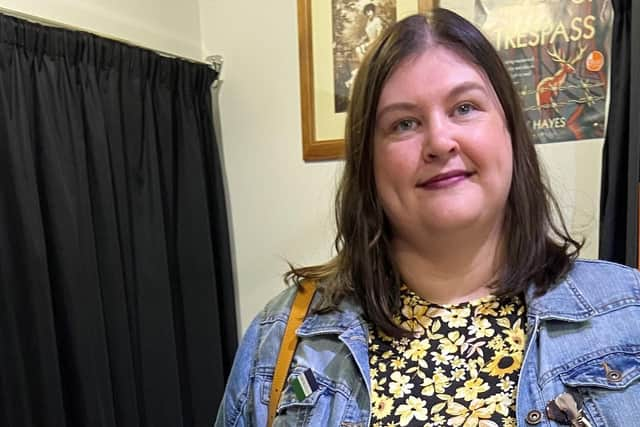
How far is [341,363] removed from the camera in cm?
96

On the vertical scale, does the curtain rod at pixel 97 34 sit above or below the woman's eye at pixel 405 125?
above

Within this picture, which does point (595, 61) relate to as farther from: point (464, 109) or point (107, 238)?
point (107, 238)

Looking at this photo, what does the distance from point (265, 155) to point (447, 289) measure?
1299 mm

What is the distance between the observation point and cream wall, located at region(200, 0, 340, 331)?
2.11 m

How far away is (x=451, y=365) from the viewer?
0.91 m

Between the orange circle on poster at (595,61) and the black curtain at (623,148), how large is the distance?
21 centimetres

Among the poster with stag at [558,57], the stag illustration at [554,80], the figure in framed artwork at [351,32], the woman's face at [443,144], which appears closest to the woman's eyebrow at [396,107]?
the woman's face at [443,144]

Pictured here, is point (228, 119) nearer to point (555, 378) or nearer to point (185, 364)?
point (185, 364)

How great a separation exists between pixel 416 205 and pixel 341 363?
273mm

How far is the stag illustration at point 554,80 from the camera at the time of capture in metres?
1.68

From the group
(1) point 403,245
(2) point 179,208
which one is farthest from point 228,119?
(1) point 403,245

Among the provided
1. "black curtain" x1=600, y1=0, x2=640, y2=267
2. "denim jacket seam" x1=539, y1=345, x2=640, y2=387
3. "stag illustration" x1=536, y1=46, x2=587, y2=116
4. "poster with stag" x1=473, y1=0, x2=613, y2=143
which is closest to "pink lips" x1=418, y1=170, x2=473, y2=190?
"denim jacket seam" x1=539, y1=345, x2=640, y2=387

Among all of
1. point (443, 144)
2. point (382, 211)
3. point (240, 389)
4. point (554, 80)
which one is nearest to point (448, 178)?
point (443, 144)

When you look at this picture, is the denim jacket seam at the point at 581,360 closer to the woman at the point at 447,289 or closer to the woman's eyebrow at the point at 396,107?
the woman at the point at 447,289
